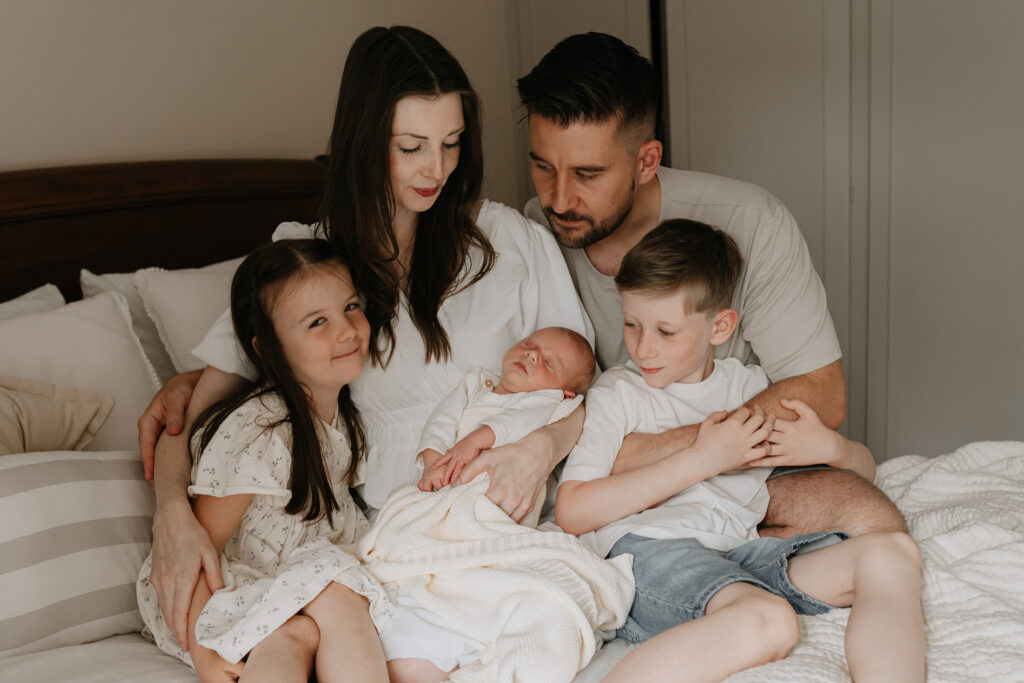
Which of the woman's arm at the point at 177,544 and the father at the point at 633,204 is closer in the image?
the woman's arm at the point at 177,544

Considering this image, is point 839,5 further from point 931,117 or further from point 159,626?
point 159,626

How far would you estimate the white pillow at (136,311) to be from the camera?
6.73 ft

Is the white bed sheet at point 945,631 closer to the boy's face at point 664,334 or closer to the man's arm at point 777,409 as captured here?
the man's arm at point 777,409

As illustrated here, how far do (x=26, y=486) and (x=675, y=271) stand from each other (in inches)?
48.6

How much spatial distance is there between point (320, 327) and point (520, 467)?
486mm

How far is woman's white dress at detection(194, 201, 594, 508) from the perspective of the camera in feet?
6.02

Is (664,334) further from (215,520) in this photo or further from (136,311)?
(136,311)

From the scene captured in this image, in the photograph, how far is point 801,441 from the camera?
1.71 m

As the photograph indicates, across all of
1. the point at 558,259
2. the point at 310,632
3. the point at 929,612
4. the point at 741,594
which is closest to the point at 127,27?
the point at 558,259

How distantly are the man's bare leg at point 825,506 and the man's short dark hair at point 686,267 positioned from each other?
395 mm

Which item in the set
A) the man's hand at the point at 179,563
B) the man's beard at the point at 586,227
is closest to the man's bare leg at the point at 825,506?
the man's beard at the point at 586,227

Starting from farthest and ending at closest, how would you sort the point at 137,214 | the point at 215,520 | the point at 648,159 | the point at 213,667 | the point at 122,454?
1. the point at 137,214
2. the point at 648,159
3. the point at 122,454
4. the point at 215,520
5. the point at 213,667

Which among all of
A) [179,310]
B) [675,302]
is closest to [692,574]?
[675,302]

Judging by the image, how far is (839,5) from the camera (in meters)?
3.17
